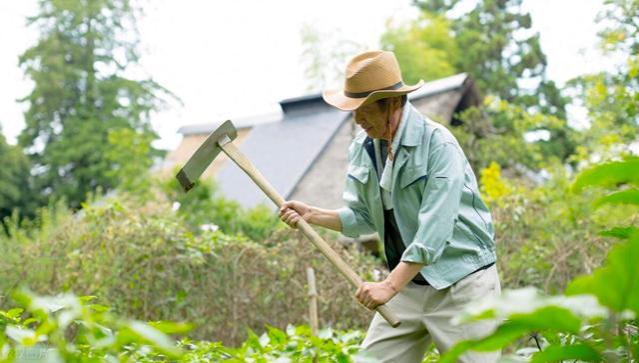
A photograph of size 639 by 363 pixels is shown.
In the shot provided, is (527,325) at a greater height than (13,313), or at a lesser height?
greater

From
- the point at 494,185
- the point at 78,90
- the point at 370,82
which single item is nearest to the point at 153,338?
the point at 370,82

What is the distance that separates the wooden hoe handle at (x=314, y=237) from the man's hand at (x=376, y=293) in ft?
0.29

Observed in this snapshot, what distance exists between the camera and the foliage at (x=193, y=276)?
20.0ft

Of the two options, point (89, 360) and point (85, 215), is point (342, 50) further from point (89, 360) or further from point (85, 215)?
point (89, 360)

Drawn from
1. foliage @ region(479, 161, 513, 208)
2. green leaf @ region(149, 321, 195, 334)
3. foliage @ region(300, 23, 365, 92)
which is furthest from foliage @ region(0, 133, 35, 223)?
green leaf @ region(149, 321, 195, 334)

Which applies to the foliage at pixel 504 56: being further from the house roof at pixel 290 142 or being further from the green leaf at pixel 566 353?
the green leaf at pixel 566 353

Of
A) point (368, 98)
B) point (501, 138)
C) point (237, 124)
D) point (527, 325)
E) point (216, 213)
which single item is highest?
point (527, 325)

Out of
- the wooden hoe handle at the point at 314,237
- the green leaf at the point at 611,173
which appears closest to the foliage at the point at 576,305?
the green leaf at the point at 611,173

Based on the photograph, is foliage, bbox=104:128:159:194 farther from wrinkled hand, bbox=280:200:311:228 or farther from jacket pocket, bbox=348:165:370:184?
jacket pocket, bbox=348:165:370:184

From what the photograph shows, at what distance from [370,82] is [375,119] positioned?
13 centimetres

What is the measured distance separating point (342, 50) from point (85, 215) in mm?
23844

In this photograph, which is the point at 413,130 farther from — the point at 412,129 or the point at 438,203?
the point at 438,203

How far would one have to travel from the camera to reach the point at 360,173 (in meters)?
3.29

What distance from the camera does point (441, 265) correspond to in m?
3.08
